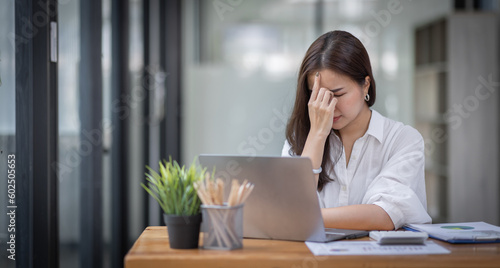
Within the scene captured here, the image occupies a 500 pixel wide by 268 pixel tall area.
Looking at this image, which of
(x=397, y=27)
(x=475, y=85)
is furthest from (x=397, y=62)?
(x=475, y=85)

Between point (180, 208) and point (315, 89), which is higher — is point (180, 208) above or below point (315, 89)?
below

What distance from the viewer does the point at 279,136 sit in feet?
15.1

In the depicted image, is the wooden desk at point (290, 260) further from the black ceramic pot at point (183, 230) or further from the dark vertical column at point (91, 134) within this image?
the dark vertical column at point (91, 134)

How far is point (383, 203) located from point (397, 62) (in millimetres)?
3416

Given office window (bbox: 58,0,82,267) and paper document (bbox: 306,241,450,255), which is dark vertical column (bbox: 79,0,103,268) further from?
paper document (bbox: 306,241,450,255)

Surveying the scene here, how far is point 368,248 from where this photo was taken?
1309 millimetres

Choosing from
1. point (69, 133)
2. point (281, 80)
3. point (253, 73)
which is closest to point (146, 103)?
point (253, 73)

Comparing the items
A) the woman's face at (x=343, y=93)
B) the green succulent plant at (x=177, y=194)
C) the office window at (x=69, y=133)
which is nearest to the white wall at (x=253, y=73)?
the office window at (x=69, y=133)

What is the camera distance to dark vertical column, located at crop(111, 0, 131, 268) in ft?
10.2

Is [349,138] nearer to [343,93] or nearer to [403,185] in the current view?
[343,93]

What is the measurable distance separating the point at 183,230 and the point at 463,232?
0.74m

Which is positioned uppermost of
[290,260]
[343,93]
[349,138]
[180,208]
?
[343,93]

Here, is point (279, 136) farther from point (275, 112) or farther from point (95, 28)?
point (95, 28)

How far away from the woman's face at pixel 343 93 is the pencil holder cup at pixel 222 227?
0.75 meters
